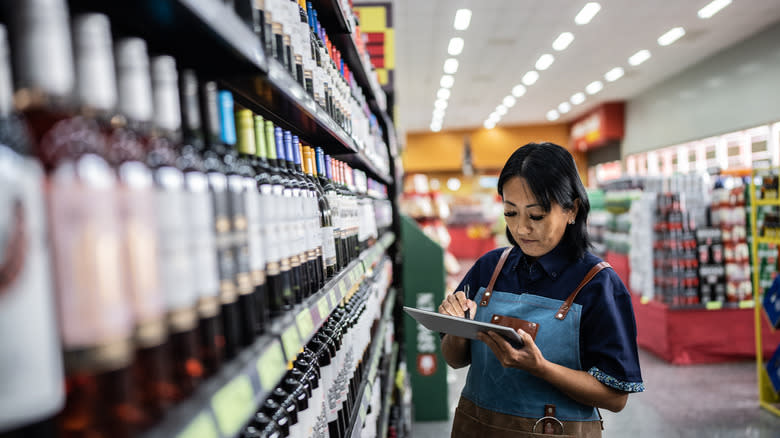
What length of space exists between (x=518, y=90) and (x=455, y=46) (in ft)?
14.0

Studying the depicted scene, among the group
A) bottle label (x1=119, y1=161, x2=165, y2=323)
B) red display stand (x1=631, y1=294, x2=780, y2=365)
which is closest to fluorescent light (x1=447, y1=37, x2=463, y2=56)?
red display stand (x1=631, y1=294, x2=780, y2=365)

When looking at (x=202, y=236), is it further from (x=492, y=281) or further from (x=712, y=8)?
(x=712, y=8)

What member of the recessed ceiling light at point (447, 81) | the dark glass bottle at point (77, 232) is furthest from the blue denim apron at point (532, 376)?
the recessed ceiling light at point (447, 81)

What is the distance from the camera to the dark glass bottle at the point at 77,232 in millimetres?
469

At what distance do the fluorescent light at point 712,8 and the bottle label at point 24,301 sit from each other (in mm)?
8630

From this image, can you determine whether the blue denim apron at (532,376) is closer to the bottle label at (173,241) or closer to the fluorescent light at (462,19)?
the bottle label at (173,241)

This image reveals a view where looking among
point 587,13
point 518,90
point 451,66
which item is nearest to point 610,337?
point 587,13

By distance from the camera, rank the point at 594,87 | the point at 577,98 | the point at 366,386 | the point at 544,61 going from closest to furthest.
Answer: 1. the point at 366,386
2. the point at 544,61
3. the point at 594,87
4. the point at 577,98

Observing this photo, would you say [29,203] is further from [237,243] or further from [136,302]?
[237,243]

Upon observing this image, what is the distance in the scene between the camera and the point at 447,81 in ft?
37.2

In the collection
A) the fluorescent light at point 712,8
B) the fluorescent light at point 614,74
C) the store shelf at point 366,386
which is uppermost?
the fluorescent light at point 614,74

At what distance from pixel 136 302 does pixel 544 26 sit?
842cm

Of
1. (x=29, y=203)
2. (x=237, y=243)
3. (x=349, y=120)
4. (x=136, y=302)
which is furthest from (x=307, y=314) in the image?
(x=349, y=120)

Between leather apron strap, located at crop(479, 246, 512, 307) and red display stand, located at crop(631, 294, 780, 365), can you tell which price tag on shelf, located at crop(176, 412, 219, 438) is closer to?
leather apron strap, located at crop(479, 246, 512, 307)
